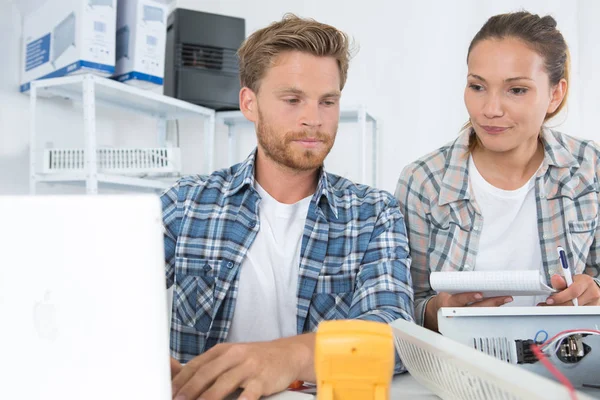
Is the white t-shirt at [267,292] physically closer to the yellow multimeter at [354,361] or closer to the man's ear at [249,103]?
the man's ear at [249,103]

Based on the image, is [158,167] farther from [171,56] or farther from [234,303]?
[234,303]

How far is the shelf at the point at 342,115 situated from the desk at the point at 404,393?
5.79 feet

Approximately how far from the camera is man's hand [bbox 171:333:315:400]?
0.68 m

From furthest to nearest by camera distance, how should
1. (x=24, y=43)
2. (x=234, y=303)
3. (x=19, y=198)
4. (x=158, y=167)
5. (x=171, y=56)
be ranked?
(x=171, y=56), (x=24, y=43), (x=158, y=167), (x=234, y=303), (x=19, y=198)

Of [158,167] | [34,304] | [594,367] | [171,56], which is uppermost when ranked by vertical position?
[171,56]

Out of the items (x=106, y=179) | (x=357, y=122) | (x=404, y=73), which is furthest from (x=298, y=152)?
(x=404, y=73)

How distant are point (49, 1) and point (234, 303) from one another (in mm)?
1579

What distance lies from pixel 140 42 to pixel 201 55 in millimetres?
329

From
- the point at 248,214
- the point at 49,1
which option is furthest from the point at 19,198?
the point at 49,1

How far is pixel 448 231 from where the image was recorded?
4.23ft

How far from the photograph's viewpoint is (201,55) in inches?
98.2

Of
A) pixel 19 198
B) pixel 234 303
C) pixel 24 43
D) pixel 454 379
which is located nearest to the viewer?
pixel 19 198

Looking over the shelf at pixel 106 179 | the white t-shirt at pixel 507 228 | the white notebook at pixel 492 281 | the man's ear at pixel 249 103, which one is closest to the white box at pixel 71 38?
the shelf at pixel 106 179

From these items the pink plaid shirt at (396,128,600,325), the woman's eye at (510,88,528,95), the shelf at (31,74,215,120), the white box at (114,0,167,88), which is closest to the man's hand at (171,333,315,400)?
the pink plaid shirt at (396,128,600,325)
